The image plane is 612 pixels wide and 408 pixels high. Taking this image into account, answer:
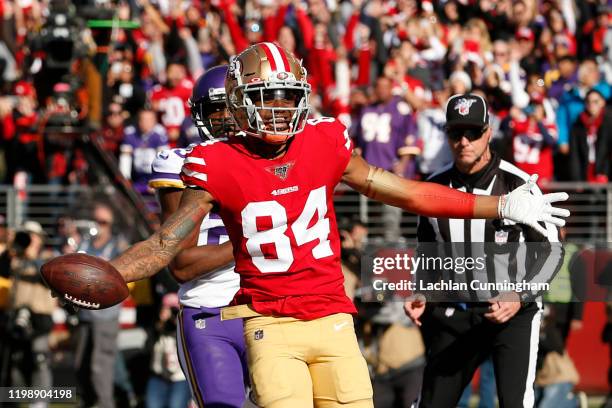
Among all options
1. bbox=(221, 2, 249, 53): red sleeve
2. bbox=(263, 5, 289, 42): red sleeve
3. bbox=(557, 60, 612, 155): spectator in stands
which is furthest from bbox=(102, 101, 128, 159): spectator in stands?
bbox=(557, 60, 612, 155): spectator in stands

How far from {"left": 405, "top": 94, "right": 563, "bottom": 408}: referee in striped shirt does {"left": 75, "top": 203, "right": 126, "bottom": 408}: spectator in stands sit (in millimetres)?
4278

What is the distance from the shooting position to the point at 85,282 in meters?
4.73

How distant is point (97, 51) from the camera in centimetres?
1279

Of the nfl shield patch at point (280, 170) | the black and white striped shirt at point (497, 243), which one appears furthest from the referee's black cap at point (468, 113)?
the nfl shield patch at point (280, 170)

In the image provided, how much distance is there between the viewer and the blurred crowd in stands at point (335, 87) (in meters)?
10.6

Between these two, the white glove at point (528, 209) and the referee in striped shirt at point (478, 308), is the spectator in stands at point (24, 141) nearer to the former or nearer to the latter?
the referee in striped shirt at point (478, 308)

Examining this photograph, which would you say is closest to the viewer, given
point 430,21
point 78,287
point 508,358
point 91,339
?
point 78,287

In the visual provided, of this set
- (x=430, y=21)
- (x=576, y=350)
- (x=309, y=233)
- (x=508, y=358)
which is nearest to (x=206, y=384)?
(x=309, y=233)

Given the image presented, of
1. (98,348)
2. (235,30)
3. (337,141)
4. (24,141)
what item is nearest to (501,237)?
(337,141)

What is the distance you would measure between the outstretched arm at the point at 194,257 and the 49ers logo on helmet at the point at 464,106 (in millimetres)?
1596

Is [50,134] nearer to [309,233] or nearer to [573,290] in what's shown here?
[573,290]

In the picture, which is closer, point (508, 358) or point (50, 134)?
point (508, 358)

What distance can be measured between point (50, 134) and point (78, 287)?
309 inches

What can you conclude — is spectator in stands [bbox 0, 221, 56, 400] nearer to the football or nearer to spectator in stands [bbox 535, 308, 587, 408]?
spectator in stands [bbox 535, 308, 587, 408]
